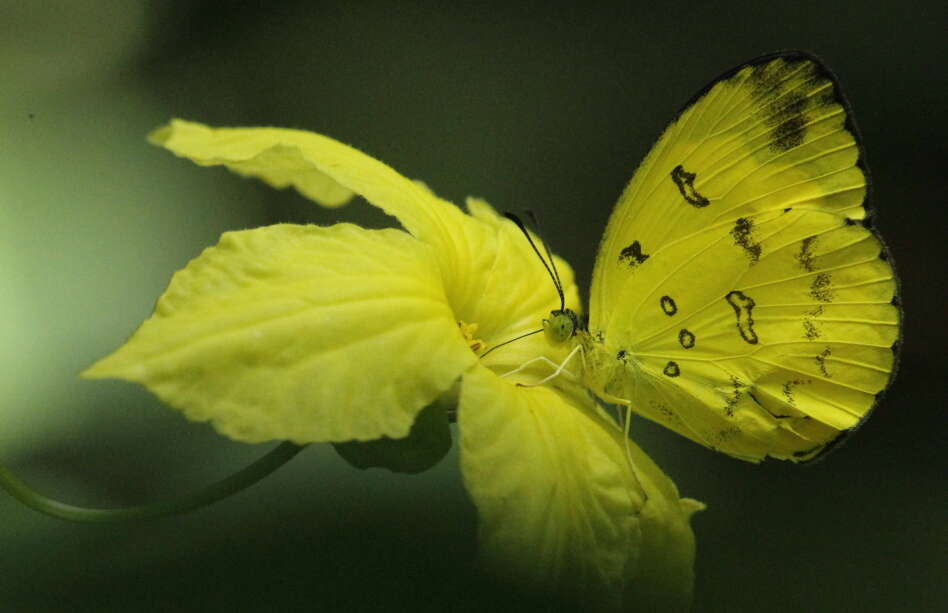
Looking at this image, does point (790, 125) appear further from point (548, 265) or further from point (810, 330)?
point (548, 265)

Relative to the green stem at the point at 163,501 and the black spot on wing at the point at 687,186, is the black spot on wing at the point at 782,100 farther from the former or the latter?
the green stem at the point at 163,501

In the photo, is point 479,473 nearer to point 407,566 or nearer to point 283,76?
point 407,566

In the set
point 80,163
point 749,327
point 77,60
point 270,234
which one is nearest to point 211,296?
point 270,234

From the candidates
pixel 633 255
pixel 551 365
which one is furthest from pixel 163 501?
pixel 633 255

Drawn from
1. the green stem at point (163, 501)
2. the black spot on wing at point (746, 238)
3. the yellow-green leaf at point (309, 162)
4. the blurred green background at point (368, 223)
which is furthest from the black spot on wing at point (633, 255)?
the green stem at point (163, 501)

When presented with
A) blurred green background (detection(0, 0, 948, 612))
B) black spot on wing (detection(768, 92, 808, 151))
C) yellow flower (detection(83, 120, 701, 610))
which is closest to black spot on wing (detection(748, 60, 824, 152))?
black spot on wing (detection(768, 92, 808, 151))

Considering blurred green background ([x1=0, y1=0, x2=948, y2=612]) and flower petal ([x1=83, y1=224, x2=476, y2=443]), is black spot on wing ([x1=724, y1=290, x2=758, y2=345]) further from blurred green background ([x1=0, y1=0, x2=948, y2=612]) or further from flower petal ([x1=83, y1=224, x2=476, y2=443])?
flower petal ([x1=83, y1=224, x2=476, y2=443])
